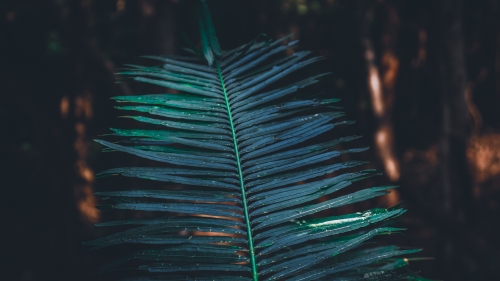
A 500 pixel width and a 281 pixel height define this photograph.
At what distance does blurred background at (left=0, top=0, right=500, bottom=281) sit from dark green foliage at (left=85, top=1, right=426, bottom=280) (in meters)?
0.44

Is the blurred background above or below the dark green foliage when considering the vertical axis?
above

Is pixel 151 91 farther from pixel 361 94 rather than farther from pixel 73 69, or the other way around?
pixel 361 94

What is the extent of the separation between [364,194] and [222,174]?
1.05 ft

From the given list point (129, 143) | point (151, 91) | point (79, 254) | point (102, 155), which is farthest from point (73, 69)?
point (129, 143)

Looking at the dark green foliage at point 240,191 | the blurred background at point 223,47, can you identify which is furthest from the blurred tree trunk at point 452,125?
the dark green foliage at point 240,191

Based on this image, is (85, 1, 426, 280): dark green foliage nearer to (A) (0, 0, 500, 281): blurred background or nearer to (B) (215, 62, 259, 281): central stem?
(B) (215, 62, 259, 281): central stem

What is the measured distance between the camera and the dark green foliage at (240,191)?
0.75m

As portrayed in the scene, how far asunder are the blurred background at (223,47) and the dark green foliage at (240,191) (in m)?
0.44

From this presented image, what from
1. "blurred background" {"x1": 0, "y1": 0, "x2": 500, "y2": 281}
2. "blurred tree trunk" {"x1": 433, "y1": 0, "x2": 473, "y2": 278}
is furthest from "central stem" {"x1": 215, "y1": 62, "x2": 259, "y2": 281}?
"blurred tree trunk" {"x1": 433, "y1": 0, "x2": 473, "y2": 278}

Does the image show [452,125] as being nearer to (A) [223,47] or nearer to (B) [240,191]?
(A) [223,47]

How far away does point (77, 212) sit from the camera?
390 centimetres

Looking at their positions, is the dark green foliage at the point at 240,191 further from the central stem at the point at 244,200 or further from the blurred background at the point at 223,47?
the blurred background at the point at 223,47

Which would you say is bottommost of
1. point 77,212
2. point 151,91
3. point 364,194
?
point 364,194

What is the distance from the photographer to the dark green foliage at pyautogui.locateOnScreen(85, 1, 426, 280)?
75cm
